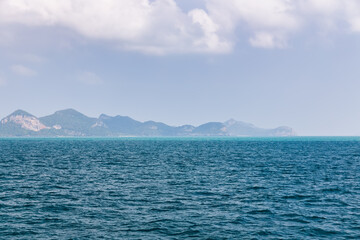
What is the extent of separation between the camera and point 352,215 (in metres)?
33.3

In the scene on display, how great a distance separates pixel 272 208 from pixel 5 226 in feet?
83.0

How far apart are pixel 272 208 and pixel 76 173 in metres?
40.3

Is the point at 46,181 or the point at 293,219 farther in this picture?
the point at 46,181

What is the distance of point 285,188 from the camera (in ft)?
159

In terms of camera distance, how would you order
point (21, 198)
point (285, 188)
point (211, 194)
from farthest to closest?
1. point (285, 188)
2. point (211, 194)
3. point (21, 198)

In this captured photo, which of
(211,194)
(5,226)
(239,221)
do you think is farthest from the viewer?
(211,194)

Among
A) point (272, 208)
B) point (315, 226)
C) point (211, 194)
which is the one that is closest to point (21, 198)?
point (211, 194)

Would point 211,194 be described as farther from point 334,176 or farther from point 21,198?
point 334,176

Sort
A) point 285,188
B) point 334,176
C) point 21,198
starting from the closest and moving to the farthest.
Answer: point 21,198 → point 285,188 → point 334,176

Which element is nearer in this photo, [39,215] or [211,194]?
[39,215]

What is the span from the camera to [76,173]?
64.5 m

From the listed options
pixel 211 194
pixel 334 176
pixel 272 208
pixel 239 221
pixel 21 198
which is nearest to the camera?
pixel 239 221

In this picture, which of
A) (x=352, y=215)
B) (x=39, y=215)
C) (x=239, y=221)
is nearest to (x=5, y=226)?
(x=39, y=215)

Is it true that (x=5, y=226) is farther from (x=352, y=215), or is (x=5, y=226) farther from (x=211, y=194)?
(x=352, y=215)
